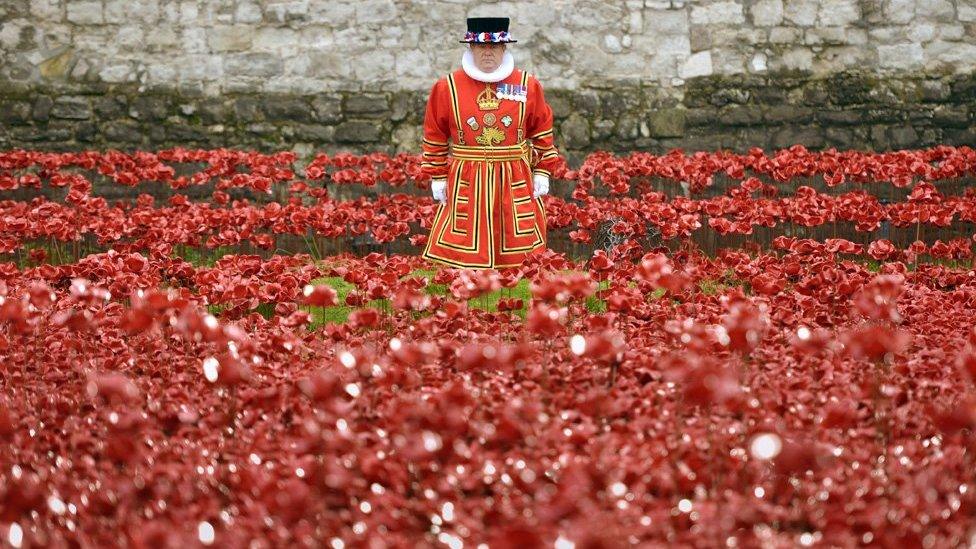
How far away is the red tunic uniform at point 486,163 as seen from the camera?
251 inches

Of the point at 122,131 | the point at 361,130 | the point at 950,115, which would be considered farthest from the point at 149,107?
the point at 950,115

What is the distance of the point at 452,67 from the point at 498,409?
23.1 feet

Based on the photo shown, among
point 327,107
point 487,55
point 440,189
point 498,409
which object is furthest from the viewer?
point 327,107

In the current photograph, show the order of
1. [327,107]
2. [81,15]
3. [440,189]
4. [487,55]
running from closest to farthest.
Result: [487,55], [440,189], [81,15], [327,107]

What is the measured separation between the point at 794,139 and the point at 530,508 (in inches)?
324

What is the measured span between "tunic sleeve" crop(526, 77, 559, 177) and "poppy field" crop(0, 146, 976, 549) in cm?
64

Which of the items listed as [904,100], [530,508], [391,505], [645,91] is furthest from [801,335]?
[904,100]

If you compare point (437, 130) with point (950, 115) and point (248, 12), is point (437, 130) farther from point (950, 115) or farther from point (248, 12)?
point (950, 115)

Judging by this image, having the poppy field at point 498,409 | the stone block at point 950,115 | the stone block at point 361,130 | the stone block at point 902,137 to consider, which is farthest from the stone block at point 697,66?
the poppy field at point 498,409

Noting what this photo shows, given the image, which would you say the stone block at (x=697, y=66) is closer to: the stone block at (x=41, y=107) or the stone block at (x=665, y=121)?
the stone block at (x=665, y=121)

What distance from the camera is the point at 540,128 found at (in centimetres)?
654

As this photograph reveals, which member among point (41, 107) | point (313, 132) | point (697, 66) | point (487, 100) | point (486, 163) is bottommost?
point (313, 132)

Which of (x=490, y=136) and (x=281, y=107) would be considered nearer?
(x=490, y=136)

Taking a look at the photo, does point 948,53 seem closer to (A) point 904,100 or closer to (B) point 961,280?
(A) point 904,100
